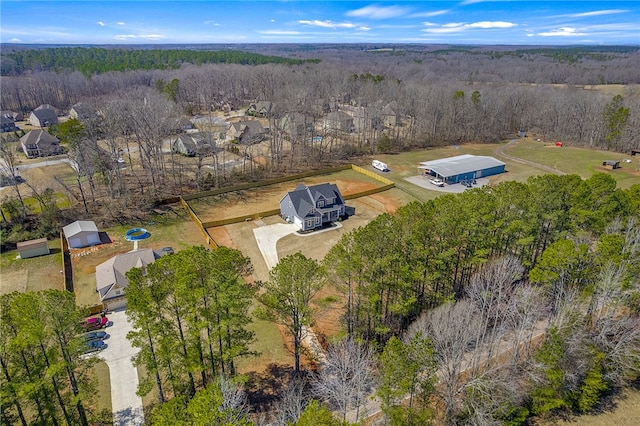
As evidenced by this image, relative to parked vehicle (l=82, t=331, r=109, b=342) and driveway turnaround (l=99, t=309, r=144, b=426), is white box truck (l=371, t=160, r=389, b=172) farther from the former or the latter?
parked vehicle (l=82, t=331, r=109, b=342)

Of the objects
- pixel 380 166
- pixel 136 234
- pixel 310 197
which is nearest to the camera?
pixel 136 234

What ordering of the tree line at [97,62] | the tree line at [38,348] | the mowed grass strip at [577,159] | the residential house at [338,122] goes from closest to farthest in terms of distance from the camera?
the tree line at [38,348], the mowed grass strip at [577,159], the residential house at [338,122], the tree line at [97,62]

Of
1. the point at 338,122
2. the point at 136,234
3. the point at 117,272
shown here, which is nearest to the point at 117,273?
the point at 117,272

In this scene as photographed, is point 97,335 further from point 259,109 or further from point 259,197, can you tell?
point 259,109

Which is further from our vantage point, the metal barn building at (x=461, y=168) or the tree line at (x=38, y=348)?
the metal barn building at (x=461, y=168)

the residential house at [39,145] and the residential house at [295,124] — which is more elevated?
the residential house at [295,124]

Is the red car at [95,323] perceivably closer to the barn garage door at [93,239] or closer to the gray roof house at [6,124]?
the barn garage door at [93,239]

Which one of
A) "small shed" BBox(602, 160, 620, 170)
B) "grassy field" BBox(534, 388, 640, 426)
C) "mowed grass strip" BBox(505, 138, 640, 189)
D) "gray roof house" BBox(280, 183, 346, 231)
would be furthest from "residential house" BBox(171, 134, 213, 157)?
"small shed" BBox(602, 160, 620, 170)

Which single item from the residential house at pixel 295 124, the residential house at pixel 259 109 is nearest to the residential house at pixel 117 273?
the residential house at pixel 295 124
